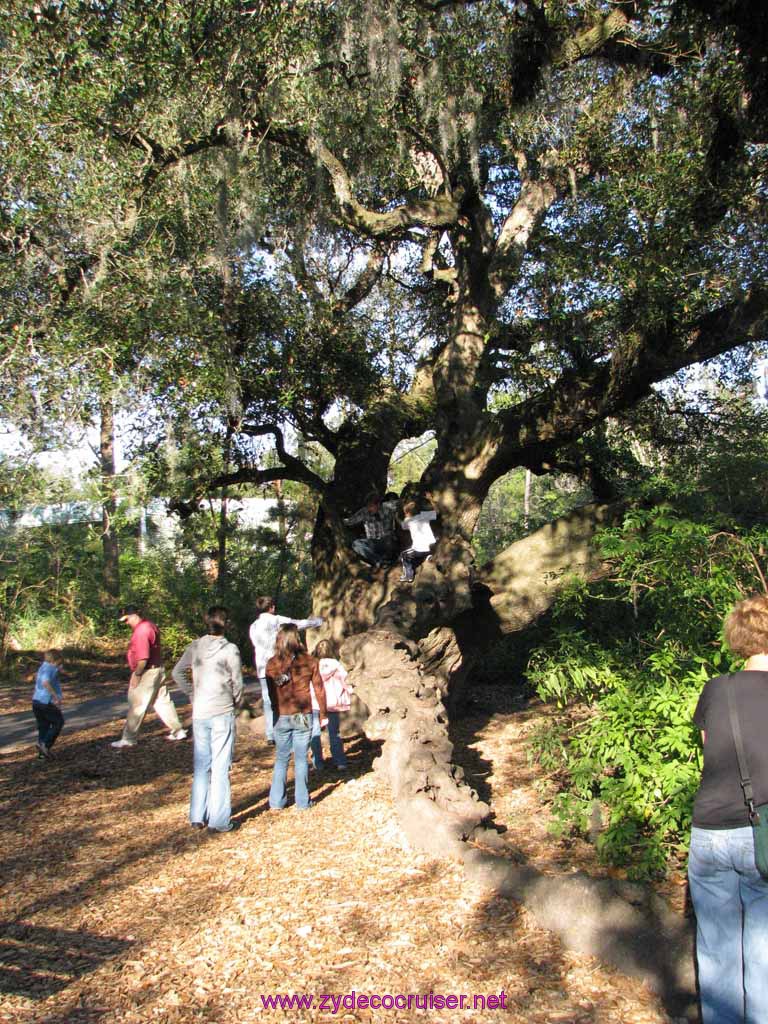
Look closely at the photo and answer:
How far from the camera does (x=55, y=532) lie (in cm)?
1814

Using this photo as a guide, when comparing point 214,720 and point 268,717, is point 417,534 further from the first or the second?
point 214,720

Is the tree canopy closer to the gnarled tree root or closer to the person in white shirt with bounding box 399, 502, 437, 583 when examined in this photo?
the person in white shirt with bounding box 399, 502, 437, 583

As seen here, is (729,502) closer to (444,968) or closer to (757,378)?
(757,378)

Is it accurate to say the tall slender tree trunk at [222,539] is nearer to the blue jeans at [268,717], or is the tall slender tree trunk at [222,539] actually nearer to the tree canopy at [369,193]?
the tree canopy at [369,193]

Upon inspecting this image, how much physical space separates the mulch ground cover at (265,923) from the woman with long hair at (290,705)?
0.25 meters

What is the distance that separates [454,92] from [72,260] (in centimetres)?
471

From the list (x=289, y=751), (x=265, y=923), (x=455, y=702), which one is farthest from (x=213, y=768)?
(x=455, y=702)

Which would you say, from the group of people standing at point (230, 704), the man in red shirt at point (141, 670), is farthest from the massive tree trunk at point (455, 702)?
the man in red shirt at point (141, 670)

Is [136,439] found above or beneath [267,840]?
above

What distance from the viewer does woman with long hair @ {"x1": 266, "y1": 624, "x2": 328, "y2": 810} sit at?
658 centimetres

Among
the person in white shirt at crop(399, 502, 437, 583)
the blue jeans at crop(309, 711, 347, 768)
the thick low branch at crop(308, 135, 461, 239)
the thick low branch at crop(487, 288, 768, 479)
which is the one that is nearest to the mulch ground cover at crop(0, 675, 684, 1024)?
the blue jeans at crop(309, 711, 347, 768)

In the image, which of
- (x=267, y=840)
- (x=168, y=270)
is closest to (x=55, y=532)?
(x=168, y=270)

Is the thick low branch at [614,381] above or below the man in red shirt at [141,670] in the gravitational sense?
above

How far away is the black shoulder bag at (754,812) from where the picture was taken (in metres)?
3.01
